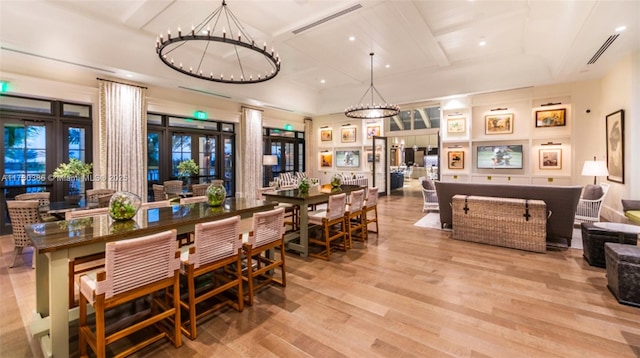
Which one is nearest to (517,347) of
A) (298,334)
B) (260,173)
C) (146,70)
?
(298,334)

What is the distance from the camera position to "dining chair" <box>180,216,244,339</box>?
2.42 meters

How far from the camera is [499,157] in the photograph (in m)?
8.67

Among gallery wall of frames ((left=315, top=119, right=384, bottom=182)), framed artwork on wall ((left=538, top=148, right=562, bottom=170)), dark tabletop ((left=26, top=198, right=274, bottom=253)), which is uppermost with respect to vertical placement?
gallery wall of frames ((left=315, top=119, right=384, bottom=182))

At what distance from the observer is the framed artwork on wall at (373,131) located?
1122 cm

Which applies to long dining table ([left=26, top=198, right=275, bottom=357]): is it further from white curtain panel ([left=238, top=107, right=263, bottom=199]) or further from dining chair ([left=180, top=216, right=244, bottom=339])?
white curtain panel ([left=238, top=107, right=263, bottom=199])

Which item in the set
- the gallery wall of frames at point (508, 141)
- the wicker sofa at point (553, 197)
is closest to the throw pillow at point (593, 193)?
the wicker sofa at point (553, 197)

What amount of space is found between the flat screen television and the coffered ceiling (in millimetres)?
1862

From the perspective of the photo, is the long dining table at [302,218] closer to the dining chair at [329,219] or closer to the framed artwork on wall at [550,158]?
the dining chair at [329,219]

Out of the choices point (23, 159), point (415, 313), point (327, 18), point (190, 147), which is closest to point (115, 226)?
point (415, 313)

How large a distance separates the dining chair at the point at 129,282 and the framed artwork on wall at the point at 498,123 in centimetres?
949

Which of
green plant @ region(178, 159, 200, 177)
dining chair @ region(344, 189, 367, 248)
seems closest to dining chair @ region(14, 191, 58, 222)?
green plant @ region(178, 159, 200, 177)

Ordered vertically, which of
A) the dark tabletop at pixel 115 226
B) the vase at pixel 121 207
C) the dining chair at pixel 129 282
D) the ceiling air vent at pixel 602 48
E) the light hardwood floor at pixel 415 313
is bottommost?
the light hardwood floor at pixel 415 313

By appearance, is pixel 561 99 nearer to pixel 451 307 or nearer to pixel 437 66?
pixel 437 66

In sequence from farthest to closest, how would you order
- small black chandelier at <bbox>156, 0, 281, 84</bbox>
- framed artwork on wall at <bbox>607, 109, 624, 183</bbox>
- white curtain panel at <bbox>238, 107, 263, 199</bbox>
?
white curtain panel at <bbox>238, 107, 263, 199</bbox>, framed artwork on wall at <bbox>607, 109, 624, 183</bbox>, small black chandelier at <bbox>156, 0, 281, 84</bbox>
